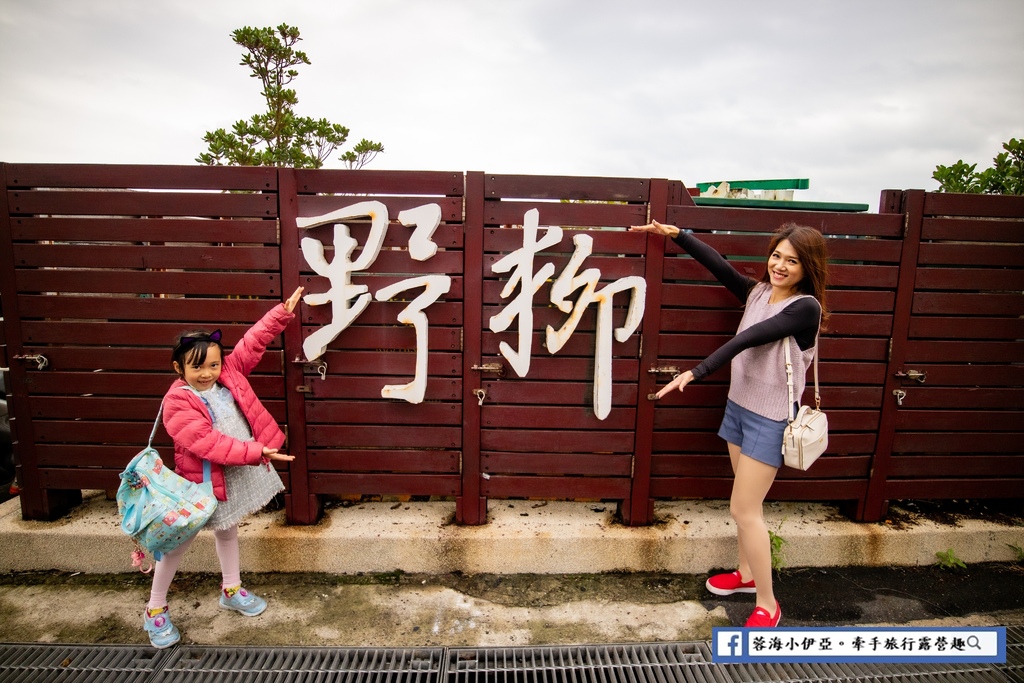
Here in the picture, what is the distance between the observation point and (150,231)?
3484 mm

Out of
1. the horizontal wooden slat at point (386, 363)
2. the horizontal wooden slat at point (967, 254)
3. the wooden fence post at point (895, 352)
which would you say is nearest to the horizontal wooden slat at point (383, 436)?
the horizontal wooden slat at point (386, 363)

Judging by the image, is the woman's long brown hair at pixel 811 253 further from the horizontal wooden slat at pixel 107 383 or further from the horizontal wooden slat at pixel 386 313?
the horizontal wooden slat at pixel 107 383

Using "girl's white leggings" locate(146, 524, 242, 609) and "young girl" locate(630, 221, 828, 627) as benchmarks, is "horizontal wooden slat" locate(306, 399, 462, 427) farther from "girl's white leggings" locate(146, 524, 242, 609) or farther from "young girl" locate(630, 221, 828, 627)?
"young girl" locate(630, 221, 828, 627)

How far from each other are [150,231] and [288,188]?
1008 mm

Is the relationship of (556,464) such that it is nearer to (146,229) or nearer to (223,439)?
(223,439)

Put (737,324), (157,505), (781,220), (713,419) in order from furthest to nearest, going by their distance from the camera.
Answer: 1. (713,419)
2. (737,324)
3. (781,220)
4. (157,505)

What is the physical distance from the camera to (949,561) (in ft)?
12.5

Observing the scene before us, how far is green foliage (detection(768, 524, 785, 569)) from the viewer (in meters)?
3.71

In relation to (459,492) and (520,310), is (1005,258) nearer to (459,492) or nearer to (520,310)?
(520,310)

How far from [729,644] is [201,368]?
3.26 metres

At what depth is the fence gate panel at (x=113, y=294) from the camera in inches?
136

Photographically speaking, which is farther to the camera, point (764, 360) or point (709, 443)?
point (709, 443)

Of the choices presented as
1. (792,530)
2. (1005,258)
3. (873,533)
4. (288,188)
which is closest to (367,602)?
(288,188)

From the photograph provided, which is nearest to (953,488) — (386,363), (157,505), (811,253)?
(811,253)
